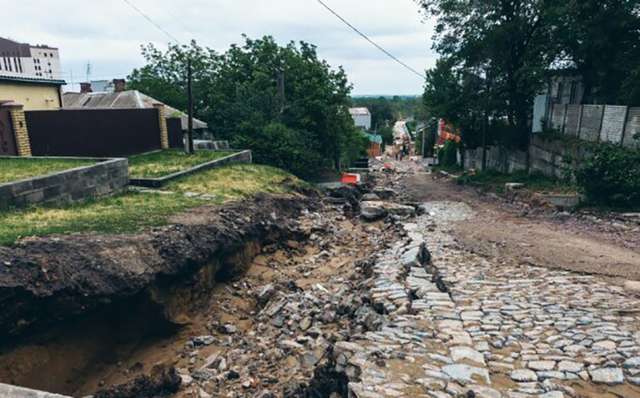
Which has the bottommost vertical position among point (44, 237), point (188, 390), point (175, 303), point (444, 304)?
point (188, 390)

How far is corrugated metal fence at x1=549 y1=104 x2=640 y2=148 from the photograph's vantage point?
12.2m

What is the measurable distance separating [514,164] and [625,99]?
711 cm

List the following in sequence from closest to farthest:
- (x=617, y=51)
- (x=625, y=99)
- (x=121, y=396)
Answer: (x=121, y=396), (x=625, y=99), (x=617, y=51)

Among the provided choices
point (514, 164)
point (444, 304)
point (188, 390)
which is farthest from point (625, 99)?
point (188, 390)

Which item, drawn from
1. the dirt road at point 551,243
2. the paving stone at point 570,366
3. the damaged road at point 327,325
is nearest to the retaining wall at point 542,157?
the dirt road at point 551,243

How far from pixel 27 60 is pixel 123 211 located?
37.3 meters

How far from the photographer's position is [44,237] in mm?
6176

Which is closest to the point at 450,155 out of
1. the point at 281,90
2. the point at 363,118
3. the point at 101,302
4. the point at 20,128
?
the point at 281,90

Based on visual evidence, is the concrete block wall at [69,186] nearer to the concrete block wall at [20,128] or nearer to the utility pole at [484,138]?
the concrete block wall at [20,128]

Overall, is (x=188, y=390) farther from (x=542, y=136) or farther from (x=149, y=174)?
(x=542, y=136)

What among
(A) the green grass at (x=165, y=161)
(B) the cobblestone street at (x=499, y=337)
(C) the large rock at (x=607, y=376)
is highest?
(A) the green grass at (x=165, y=161)

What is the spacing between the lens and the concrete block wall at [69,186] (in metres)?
7.52

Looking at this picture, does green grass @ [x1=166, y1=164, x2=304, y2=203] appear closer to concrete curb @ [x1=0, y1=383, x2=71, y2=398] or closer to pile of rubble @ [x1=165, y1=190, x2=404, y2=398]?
pile of rubble @ [x1=165, y1=190, x2=404, y2=398]

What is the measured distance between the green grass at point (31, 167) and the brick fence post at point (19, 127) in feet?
4.08
